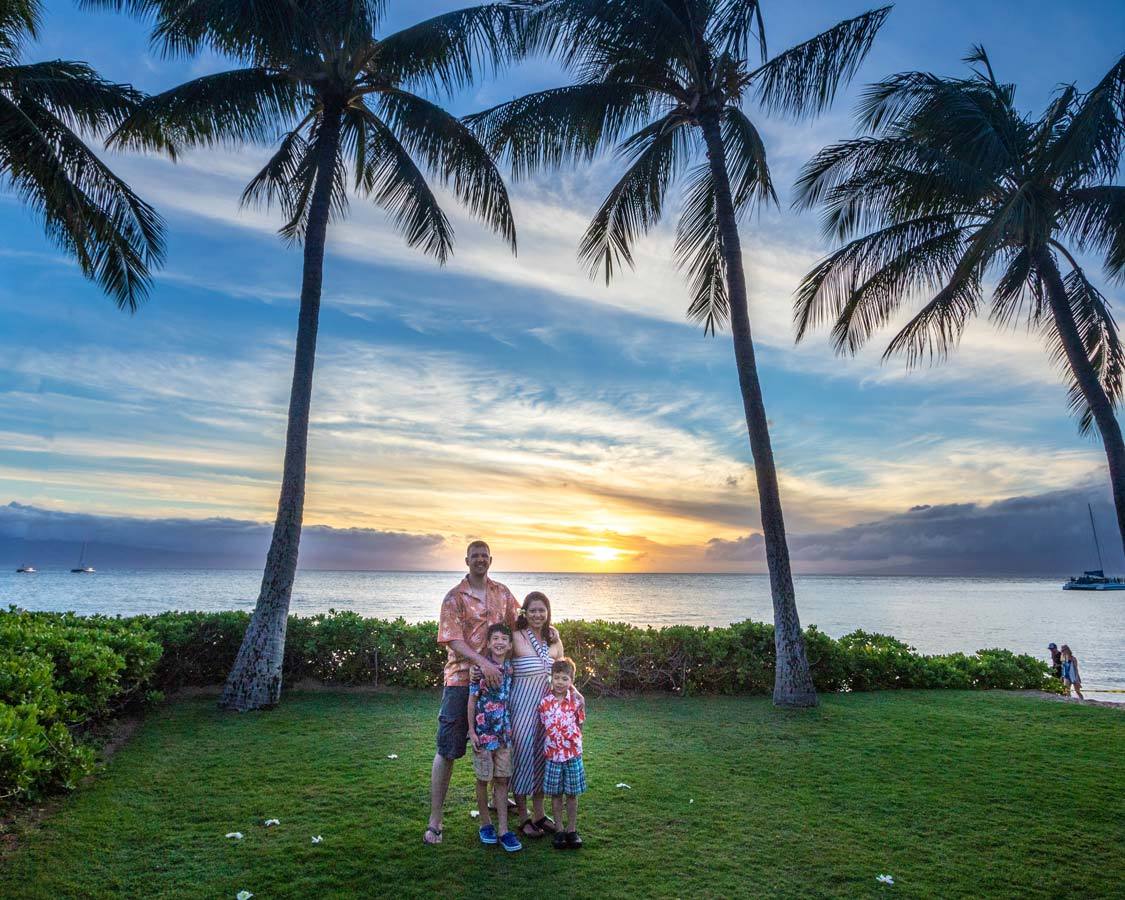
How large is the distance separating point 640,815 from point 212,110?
10835mm

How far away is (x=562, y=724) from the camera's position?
4.74m

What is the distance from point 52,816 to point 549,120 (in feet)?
34.7

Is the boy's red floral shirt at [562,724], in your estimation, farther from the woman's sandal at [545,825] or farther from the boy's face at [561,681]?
the woman's sandal at [545,825]

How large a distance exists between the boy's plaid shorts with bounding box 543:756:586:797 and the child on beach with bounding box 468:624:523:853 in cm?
29

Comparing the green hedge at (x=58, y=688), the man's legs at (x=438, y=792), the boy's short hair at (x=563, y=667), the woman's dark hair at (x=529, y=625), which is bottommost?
the man's legs at (x=438, y=792)

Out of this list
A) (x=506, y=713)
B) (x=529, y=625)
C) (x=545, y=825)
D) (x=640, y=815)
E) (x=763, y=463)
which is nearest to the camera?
(x=506, y=713)

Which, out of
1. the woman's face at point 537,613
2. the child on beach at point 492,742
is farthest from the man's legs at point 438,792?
the woman's face at point 537,613

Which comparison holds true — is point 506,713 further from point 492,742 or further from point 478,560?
point 478,560

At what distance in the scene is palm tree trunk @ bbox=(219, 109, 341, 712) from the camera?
9023 millimetres

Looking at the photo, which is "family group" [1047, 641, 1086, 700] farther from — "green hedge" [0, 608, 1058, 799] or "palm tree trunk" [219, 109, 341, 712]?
"palm tree trunk" [219, 109, 341, 712]

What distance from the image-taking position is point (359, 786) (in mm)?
5934

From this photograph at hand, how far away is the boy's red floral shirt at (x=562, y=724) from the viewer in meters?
4.70

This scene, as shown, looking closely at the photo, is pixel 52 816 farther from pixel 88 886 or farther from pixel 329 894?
pixel 329 894

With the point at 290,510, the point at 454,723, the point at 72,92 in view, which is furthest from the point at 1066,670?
the point at 72,92
